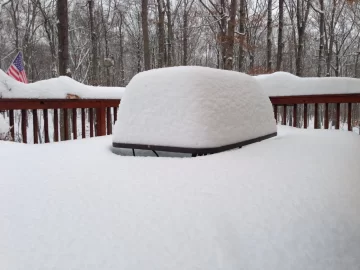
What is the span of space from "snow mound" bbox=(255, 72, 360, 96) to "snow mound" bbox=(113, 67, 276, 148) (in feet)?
7.54

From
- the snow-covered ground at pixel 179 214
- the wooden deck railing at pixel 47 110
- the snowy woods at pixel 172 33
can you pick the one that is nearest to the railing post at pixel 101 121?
the wooden deck railing at pixel 47 110

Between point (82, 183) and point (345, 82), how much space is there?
4607mm

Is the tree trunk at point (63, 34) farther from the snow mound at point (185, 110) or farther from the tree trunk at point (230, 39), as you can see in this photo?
the snow mound at point (185, 110)

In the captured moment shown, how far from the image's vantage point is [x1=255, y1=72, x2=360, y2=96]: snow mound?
485 centimetres

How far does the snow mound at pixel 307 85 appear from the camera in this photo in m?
4.85

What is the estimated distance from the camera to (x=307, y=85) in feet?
17.0

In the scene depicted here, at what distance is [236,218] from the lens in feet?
4.91

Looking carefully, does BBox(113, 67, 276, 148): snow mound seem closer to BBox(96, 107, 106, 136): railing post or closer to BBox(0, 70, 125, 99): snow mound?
BBox(0, 70, 125, 99): snow mound

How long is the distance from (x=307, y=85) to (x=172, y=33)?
12.5 metres

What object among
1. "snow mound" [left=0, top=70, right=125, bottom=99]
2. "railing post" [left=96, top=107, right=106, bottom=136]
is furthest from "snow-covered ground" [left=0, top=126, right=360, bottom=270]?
"railing post" [left=96, top=107, right=106, bottom=136]

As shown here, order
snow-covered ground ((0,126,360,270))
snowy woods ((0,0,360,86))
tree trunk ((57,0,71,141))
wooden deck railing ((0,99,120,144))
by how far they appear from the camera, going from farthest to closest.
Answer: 1. snowy woods ((0,0,360,86))
2. tree trunk ((57,0,71,141))
3. wooden deck railing ((0,99,120,144))
4. snow-covered ground ((0,126,360,270))

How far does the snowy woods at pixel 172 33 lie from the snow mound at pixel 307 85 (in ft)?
9.92

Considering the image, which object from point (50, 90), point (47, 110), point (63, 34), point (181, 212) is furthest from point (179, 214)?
point (63, 34)

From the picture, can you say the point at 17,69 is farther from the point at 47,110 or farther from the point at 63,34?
the point at 47,110
